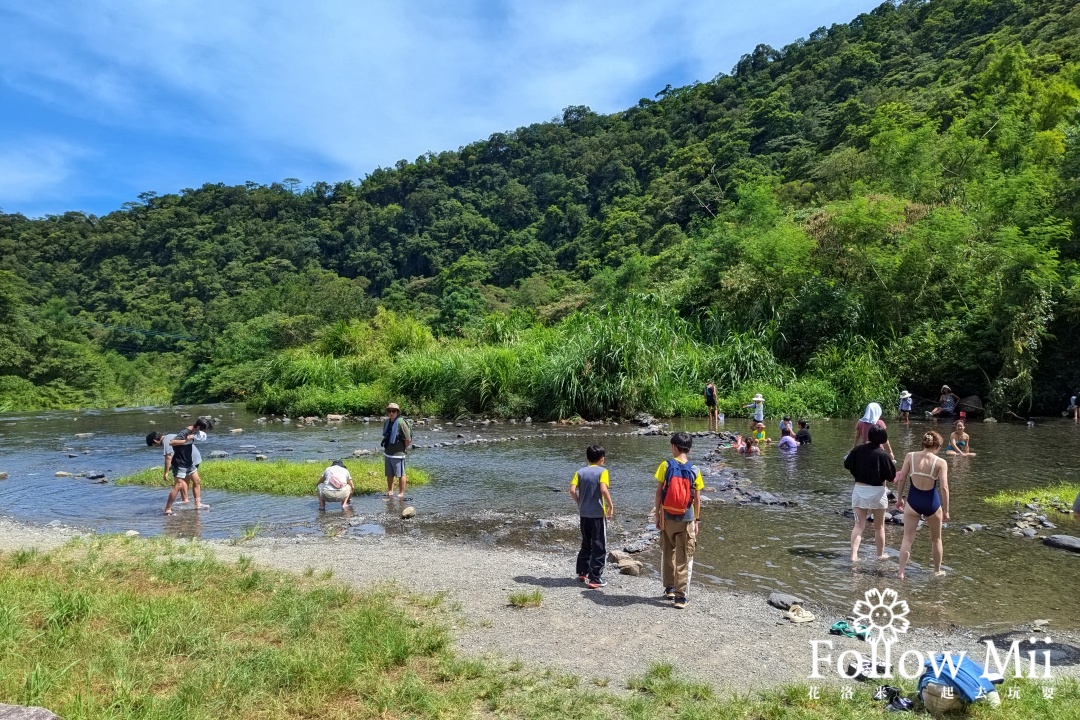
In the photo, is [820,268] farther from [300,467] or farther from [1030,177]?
[300,467]

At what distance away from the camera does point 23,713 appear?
4.14 meters

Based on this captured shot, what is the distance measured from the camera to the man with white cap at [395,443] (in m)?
13.6

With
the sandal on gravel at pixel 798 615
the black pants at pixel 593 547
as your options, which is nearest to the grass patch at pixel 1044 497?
the sandal on gravel at pixel 798 615

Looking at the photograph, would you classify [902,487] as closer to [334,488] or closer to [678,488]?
[678,488]

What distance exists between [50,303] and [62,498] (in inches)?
2698

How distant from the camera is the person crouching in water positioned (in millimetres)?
8961

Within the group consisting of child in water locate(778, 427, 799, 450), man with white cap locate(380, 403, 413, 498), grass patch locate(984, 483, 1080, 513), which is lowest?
grass patch locate(984, 483, 1080, 513)

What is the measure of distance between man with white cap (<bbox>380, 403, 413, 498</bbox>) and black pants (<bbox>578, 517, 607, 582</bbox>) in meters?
6.08

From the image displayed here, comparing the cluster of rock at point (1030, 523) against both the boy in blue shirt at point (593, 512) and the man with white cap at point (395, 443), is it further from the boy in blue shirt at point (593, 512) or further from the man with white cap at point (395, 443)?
the man with white cap at point (395, 443)

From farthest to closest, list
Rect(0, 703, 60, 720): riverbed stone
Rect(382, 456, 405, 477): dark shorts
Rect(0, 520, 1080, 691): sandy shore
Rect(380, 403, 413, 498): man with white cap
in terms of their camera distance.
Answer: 1. Rect(382, 456, 405, 477): dark shorts
2. Rect(380, 403, 413, 498): man with white cap
3. Rect(0, 520, 1080, 691): sandy shore
4. Rect(0, 703, 60, 720): riverbed stone

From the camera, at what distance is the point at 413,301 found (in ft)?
253

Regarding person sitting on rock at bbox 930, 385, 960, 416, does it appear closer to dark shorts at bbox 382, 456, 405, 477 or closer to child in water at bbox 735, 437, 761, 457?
child in water at bbox 735, 437, 761, 457

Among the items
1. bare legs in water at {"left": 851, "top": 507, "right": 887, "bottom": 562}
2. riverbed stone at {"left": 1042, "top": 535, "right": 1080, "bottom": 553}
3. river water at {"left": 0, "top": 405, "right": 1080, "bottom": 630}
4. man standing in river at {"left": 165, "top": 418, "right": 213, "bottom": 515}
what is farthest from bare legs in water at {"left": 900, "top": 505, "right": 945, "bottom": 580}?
man standing in river at {"left": 165, "top": 418, "right": 213, "bottom": 515}

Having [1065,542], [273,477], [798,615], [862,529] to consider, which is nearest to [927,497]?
[862,529]
